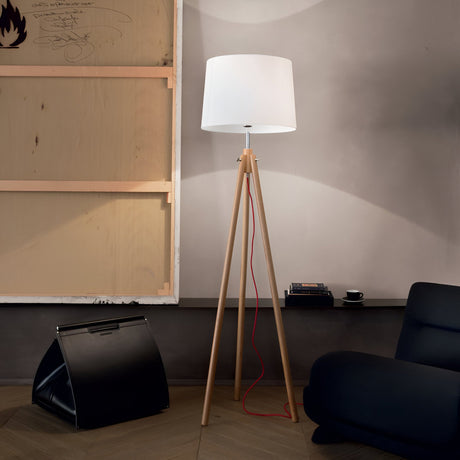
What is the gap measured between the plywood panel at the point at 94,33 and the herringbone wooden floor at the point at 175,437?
211 cm

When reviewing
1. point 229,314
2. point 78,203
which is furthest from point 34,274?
point 229,314

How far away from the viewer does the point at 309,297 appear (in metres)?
3.51

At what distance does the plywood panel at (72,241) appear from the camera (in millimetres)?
3561

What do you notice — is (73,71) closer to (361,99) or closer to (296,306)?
(361,99)

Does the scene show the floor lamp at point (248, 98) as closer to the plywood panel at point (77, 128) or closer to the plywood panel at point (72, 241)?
the plywood panel at point (77, 128)

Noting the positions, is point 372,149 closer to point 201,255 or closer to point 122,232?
point 201,255

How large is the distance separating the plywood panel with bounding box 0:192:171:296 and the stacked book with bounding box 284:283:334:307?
3.02ft

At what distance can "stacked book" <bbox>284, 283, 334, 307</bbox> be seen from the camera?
3.51 m

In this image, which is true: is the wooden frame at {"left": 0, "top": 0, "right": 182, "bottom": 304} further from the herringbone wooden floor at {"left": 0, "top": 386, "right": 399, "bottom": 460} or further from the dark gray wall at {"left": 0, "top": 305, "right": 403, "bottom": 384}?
the herringbone wooden floor at {"left": 0, "top": 386, "right": 399, "bottom": 460}

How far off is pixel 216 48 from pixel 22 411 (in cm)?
250

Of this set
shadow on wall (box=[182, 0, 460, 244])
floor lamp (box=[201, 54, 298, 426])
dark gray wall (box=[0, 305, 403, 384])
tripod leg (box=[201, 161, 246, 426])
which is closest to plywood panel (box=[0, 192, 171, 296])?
dark gray wall (box=[0, 305, 403, 384])

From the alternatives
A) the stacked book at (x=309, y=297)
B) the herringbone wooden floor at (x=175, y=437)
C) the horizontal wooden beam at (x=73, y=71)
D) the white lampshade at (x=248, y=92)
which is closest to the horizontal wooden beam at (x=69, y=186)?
the horizontal wooden beam at (x=73, y=71)

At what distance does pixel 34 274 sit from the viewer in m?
3.56

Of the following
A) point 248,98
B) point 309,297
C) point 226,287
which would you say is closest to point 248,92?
point 248,98
